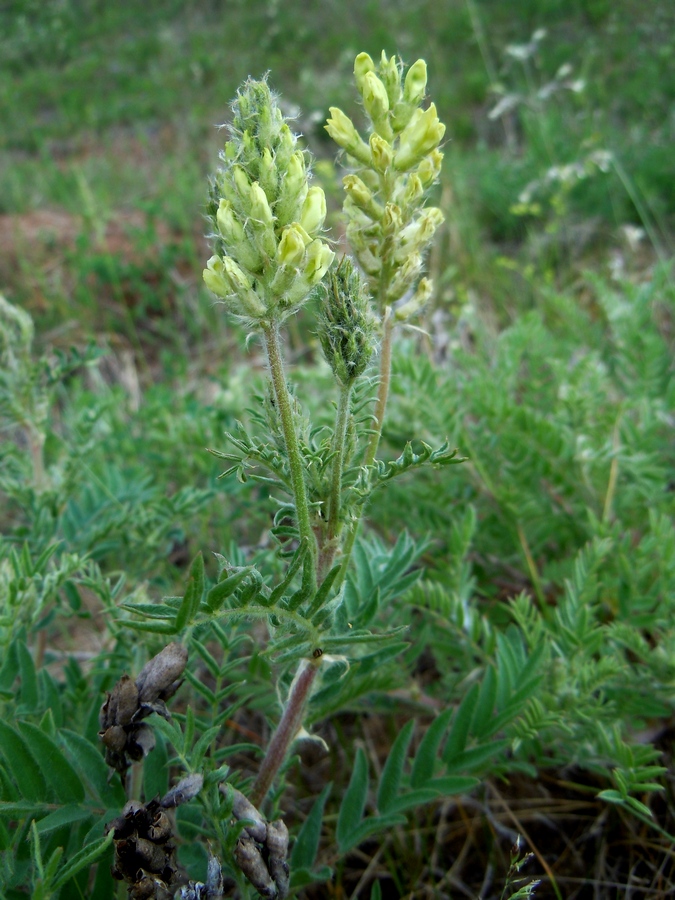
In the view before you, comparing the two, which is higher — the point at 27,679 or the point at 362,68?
the point at 362,68

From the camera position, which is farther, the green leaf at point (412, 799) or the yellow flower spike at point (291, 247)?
the green leaf at point (412, 799)

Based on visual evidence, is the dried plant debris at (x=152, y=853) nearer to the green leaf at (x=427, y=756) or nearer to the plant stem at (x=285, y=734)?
the plant stem at (x=285, y=734)

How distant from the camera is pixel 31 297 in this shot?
15.5 ft

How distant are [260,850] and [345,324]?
28.7 inches

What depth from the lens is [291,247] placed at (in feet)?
2.92

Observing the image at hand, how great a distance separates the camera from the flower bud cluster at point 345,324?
3.08 ft

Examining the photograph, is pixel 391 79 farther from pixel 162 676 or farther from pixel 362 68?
pixel 162 676

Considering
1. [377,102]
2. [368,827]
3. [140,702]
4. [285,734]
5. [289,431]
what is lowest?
[368,827]

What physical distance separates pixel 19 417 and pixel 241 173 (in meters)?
1.08

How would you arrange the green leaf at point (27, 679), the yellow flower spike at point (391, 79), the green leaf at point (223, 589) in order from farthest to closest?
1. the green leaf at point (27, 679)
2. the yellow flower spike at point (391, 79)
3. the green leaf at point (223, 589)

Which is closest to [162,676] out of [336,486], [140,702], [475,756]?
[140,702]

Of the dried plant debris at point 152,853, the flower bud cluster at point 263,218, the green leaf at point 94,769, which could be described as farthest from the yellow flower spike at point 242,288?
the green leaf at point 94,769

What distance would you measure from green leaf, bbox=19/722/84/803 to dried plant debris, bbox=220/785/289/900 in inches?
10.3

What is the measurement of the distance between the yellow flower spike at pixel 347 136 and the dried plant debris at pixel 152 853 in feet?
3.02
